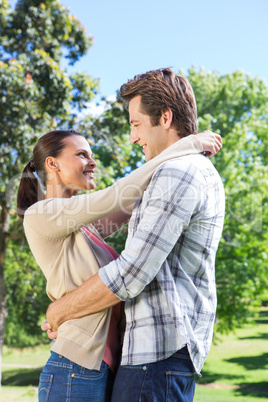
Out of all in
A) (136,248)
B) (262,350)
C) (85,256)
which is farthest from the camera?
(262,350)

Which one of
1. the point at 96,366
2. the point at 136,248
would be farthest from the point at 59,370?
the point at 136,248

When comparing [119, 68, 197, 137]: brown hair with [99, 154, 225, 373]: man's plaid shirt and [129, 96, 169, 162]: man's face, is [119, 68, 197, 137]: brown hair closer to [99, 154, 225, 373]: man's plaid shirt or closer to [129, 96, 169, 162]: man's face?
[129, 96, 169, 162]: man's face

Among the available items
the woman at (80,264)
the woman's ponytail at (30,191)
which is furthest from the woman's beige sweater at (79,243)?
the woman's ponytail at (30,191)

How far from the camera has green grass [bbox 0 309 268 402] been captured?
1579 cm

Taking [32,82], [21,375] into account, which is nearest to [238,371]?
[21,375]

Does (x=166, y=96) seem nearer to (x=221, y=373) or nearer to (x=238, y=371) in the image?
(x=221, y=373)

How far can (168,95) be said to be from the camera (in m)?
1.68

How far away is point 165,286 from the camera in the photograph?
1414 millimetres

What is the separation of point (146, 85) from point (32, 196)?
0.75 metres

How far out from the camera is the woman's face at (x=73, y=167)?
1915 mm

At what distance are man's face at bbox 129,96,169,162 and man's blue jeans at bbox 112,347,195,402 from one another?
76 centimetres

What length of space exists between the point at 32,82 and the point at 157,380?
801 cm

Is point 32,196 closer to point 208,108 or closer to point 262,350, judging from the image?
point 208,108

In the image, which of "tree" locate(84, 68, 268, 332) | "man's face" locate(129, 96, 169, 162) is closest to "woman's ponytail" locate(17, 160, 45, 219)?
"man's face" locate(129, 96, 169, 162)
